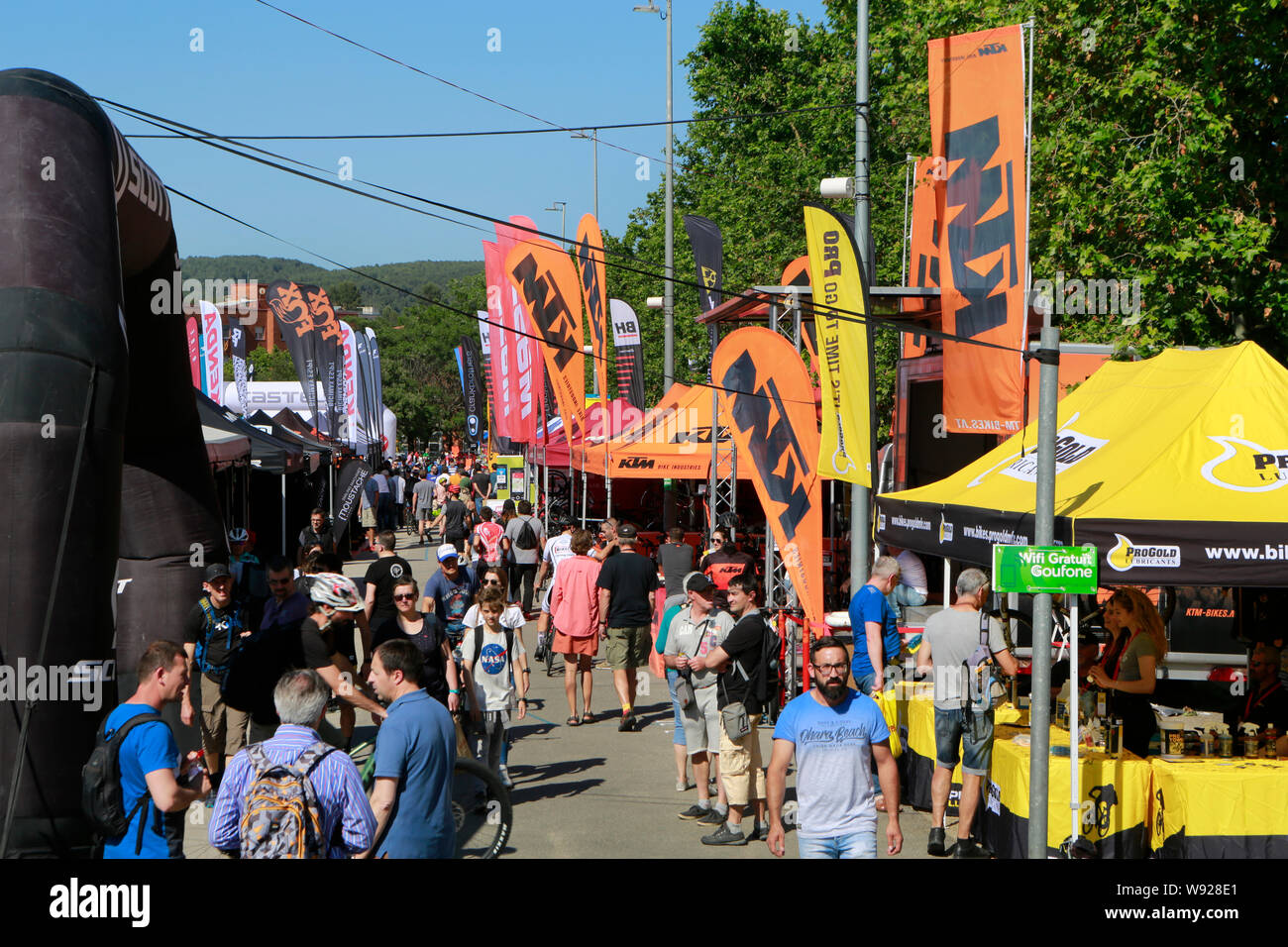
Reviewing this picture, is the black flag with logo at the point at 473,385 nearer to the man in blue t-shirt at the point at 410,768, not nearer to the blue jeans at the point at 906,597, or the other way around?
the blue jeans at the point at 906,597

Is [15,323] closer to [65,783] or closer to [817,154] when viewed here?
[65,783]

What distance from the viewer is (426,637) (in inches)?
350

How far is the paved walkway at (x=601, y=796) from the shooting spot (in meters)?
8.45

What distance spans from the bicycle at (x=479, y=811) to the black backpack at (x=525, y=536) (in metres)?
9.51

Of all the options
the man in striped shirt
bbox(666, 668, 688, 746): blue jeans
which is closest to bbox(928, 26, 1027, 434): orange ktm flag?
bbox(666, 668, 688, 746): blue jeans

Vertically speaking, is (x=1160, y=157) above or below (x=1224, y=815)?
above

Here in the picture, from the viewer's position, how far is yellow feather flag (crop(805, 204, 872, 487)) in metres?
10.7

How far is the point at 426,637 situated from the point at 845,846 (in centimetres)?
394

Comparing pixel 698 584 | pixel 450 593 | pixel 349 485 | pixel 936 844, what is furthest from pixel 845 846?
pixel 349 485

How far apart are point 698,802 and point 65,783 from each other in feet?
14.9

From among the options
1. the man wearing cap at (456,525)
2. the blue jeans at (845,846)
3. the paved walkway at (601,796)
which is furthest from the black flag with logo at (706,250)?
the blue jeans at (845,846)

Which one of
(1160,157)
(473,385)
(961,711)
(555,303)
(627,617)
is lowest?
(961,711)

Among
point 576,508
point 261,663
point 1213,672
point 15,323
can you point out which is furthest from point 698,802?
point 576,508

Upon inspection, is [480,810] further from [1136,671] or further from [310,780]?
[1136,671]
